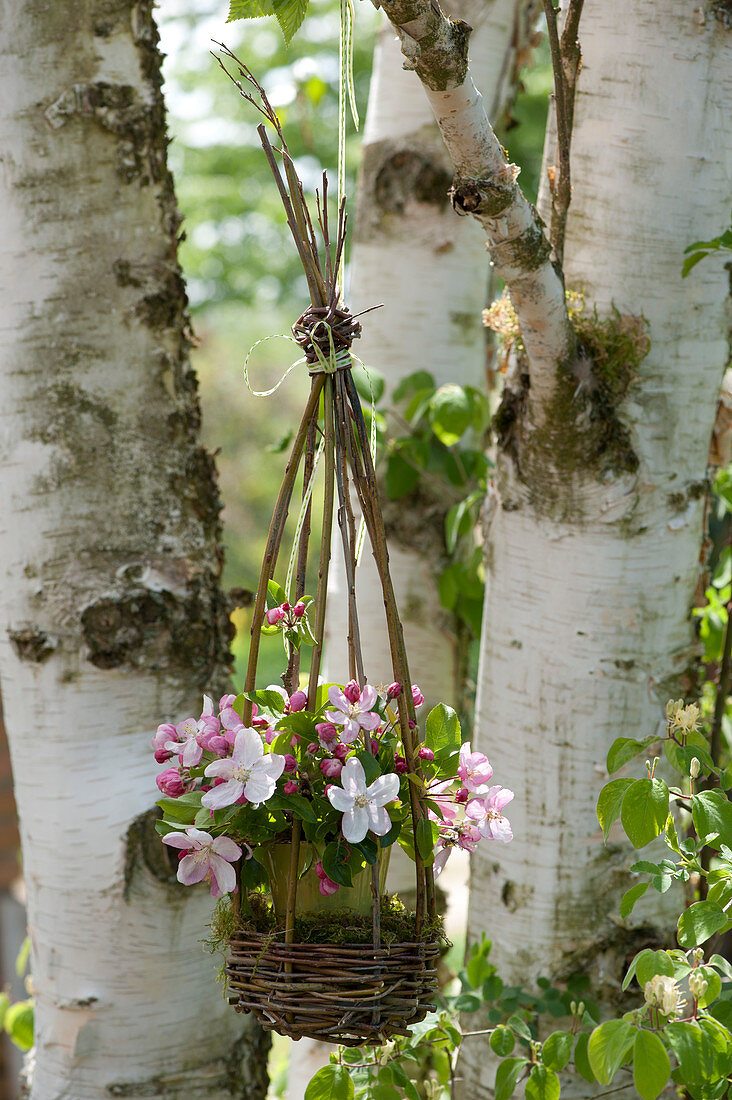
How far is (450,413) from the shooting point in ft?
5.49

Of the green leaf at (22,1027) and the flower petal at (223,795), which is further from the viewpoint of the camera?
the green leaf at (22,1027)

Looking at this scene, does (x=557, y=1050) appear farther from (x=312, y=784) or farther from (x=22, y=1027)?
(x=22, y=1027)

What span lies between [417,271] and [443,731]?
1.29 meters

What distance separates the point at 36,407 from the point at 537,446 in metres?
0.78

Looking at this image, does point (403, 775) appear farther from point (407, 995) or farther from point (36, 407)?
point (36, 407)

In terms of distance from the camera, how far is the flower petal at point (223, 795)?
2.81 ft

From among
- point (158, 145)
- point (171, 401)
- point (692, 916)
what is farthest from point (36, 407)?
point (692, 916)

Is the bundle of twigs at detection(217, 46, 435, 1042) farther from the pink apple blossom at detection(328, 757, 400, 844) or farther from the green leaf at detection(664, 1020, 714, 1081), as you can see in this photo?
the green leaf at detection(664, 1020, 714, 1081)

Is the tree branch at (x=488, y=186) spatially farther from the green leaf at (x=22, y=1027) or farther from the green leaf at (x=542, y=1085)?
the green leaf at (x=22, y=1027)

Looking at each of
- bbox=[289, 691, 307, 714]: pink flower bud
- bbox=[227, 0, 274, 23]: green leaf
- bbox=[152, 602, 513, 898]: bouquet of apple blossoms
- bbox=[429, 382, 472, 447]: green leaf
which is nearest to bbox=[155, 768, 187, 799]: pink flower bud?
bbox=[152, 602, 513, 898]: bouquet of apple blossoms

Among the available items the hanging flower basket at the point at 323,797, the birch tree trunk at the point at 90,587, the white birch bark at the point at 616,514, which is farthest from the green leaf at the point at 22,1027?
the hanging flower basket at the point at 323,797

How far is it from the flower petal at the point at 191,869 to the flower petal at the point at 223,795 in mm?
81

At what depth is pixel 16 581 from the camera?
1.46 m

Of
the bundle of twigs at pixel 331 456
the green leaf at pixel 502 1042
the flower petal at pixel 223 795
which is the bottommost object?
the green leaf at pixel 502 1042
